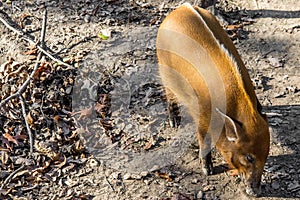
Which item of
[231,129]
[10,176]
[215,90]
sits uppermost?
[215,90]

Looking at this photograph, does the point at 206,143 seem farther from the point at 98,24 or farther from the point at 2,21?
the point at 2,21

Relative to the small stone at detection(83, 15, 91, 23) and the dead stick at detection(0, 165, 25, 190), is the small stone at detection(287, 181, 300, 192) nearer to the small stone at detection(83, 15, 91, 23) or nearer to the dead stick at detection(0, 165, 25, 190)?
the dead stick at detection(0, 165, 25, 190)

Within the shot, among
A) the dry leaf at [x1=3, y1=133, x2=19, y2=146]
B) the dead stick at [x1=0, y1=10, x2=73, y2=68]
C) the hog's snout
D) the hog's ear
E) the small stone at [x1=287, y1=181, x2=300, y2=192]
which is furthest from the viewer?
the dead stick at [x1=0, y1=10, x2=73, y2=68]

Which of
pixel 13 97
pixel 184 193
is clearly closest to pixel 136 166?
pixel 184 193

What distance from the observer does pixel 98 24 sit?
689 centimetres

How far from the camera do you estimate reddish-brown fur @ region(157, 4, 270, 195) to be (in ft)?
14.8

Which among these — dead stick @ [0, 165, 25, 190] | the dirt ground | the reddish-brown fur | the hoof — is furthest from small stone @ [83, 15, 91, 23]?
the hoof

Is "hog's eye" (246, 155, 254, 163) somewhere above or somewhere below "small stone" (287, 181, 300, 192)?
above

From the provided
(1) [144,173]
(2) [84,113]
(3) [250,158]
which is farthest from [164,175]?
(2) [84,113]

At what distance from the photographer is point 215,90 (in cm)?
468

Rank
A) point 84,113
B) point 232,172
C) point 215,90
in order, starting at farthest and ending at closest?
point 84,113 → point 232,172 → point 215,90

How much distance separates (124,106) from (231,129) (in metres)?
1.69

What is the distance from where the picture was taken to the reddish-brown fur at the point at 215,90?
14.8 feet

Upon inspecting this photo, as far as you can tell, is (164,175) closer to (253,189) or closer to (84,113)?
(253,189)
